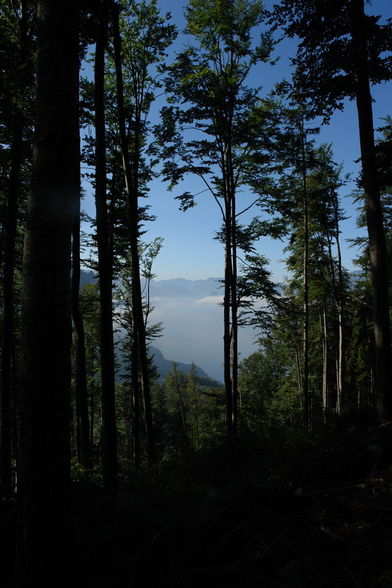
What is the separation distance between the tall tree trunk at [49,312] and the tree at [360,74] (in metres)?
6.14

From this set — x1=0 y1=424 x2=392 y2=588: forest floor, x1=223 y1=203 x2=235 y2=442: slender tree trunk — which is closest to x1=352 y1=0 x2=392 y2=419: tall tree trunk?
x1=0 y1=424 x2=392 y2=588: forest floor

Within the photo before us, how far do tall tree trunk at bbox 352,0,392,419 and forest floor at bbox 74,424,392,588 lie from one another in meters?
1.75

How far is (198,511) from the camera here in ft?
13.2

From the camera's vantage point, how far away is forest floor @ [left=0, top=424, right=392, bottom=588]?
258cm

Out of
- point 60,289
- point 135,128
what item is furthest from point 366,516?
point 135,128

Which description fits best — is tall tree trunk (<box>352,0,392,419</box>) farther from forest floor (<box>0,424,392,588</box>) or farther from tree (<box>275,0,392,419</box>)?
forest floor (<box>0,424,392,588</box>)

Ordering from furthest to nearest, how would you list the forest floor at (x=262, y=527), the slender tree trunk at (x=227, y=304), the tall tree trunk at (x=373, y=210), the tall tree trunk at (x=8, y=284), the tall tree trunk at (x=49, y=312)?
the slender tree trunk at (x=227, y=304) < the tall tree trunk at (x=8, y=284) < the tall tree trunk at (x=373, y=210) < the forest floor at (x=262, y=527) < the tall tree trunk at (x=49, y=312)

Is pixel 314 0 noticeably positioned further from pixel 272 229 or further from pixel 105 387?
pixel 105 387

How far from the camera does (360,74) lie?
7312mm

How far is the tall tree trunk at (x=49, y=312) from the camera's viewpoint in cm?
247

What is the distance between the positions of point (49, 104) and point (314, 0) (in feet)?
26.8

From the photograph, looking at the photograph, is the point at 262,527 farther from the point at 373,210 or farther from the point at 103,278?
the point at 373,210

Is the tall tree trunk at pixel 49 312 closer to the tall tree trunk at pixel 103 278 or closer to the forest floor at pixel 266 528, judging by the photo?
the forest floor at pixel 266 528

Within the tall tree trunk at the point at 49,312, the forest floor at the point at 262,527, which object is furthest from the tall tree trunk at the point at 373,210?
the tall tree trunk at the point at 49,312
